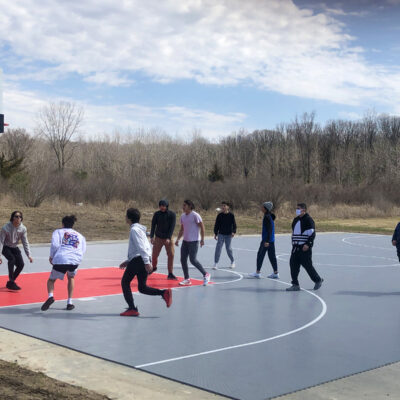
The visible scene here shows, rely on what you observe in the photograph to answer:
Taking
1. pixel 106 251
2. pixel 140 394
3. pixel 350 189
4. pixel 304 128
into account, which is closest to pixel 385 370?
pixel 140 394

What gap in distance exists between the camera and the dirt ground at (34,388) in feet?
19.6

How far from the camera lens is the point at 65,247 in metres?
10.1

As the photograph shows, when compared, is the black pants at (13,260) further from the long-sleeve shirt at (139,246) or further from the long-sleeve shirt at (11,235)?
the long-sleeve shirt at (139,246)

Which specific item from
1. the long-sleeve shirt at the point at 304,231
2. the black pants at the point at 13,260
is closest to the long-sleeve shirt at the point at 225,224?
the long-sleeve shirt at the point at 304,231

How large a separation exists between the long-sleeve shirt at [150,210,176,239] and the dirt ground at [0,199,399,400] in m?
6.98

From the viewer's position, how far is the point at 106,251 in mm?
21156

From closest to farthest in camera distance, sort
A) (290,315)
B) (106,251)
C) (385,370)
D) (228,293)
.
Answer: (385,370), (290,315), (228,293), (106,251)

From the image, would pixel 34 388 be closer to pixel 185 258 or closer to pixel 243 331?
pixel 243 331

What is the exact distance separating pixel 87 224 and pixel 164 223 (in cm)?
1738

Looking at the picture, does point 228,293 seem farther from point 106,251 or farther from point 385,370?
point 106,251

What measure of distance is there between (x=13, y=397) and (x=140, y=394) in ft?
3.89

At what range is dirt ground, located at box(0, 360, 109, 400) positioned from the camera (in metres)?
5.96

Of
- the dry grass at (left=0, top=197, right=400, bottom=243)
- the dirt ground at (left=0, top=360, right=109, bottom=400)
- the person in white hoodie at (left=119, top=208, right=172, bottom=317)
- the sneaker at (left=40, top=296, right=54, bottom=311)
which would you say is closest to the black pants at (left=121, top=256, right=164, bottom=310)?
A: the person in white hoodie at (left=119, top=208, right=172, bottom=317)

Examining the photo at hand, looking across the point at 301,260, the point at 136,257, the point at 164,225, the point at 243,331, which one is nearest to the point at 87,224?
the point at 164,225
